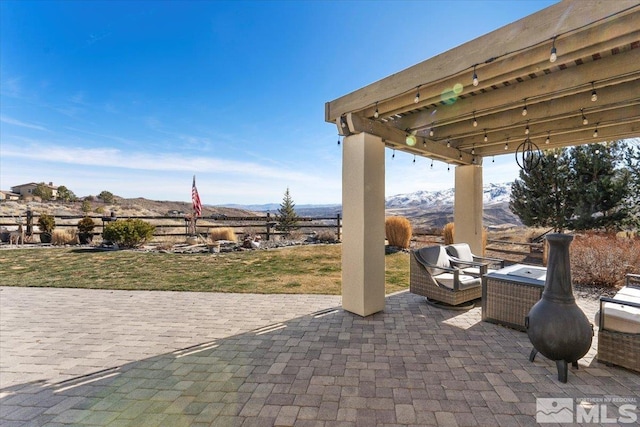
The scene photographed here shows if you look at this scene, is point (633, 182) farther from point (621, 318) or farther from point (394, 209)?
point (394, 209)

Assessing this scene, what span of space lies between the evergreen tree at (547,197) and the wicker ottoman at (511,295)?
6595mm

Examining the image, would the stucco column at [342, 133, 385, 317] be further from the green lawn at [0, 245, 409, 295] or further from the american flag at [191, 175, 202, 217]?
the american flag at [191, 175, 202, 217]

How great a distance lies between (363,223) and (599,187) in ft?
29.8

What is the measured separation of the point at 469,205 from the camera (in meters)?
5.66

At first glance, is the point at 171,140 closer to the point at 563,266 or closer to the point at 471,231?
the point at 471,231

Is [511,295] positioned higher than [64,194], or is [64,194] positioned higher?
[64,194]

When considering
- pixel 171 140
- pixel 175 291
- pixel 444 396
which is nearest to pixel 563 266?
pixel 444 396

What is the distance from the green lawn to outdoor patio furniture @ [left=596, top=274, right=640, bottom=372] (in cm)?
276

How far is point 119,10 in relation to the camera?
6004 mm

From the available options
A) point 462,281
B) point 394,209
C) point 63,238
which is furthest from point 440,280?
point 394,209

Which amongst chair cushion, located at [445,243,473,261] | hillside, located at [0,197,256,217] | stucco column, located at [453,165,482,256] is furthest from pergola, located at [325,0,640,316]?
hillside, located at [0,197,256,217]

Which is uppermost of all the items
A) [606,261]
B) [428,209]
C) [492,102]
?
[492,102]

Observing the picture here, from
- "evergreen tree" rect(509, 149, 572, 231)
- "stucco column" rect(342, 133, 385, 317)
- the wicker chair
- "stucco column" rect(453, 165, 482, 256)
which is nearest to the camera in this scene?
"stucco column" rect(342, 133, 385, 317)

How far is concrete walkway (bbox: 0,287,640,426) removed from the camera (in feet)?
5.87
